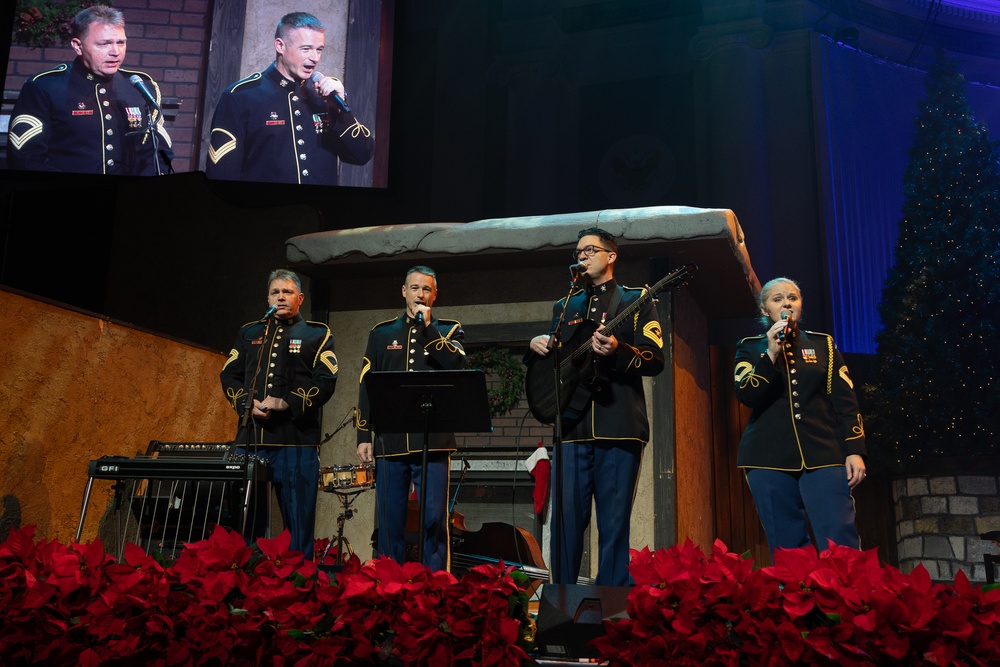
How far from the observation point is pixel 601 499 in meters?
4.57

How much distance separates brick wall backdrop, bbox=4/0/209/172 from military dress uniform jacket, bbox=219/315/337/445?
6.13 metres

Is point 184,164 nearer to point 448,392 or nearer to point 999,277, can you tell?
point 448,392

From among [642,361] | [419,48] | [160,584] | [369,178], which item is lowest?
[160,584]

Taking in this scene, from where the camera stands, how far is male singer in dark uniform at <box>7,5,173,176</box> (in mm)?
10594

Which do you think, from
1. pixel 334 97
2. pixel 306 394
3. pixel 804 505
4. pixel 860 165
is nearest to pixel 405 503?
pixel 306 394

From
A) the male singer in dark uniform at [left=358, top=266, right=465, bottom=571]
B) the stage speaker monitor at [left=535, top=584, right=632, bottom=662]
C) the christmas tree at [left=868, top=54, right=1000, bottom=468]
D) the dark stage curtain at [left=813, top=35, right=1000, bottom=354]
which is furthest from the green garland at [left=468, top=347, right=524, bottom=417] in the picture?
the dark stage curtain at [left=813, top=35, right=1000, bottom=354]

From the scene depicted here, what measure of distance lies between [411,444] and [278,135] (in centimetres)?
677

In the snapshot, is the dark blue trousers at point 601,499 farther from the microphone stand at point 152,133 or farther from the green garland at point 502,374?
the microphone stand at point 152,133

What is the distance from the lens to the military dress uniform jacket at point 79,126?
10.6 metres

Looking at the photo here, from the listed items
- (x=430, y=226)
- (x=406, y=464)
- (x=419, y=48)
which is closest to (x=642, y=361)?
(x=406, y=464)

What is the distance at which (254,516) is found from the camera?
5055 millimetres

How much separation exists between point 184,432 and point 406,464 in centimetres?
326

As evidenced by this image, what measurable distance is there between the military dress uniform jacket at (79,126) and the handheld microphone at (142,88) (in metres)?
0.05

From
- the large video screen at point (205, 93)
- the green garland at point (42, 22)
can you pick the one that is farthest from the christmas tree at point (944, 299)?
the green garland at point (42, 22)
